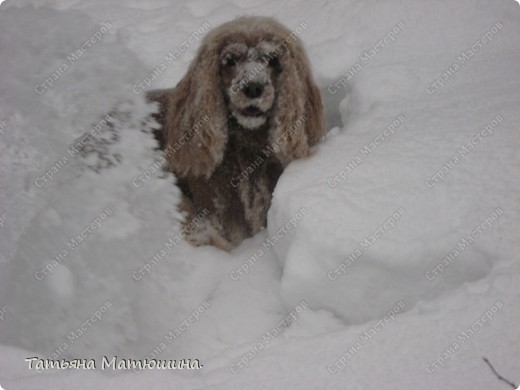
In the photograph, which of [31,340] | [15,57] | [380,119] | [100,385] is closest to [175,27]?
[15,57]

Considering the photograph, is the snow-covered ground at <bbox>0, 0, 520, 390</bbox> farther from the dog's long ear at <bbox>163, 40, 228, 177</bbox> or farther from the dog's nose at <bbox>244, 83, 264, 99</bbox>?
the dog's nose at <bbox>244, 83, 264, 99</bbox>

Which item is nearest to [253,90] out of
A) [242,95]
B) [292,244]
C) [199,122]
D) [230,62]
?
[242,95]

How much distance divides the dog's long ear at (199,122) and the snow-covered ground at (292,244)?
151 millimetres

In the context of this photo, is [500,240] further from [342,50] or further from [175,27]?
[175,27]

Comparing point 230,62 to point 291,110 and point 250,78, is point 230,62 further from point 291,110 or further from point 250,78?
point 291,110

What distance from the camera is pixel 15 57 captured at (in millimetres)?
3143

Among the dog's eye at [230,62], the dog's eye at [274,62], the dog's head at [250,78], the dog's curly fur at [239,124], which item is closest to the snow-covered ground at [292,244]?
the dog's curly fur at [239,124]

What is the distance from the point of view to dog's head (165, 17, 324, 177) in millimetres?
3230

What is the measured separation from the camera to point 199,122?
333 centimetres

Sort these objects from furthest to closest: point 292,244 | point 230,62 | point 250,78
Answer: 1. point 230,62
2. point 250,78
3. point 292,244

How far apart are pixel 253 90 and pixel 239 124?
0.26 metres

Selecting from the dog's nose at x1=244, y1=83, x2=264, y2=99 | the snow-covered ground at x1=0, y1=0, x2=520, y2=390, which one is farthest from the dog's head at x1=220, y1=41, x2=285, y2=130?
the snow-covered ground at x1=0, y1=0, x2=520, y2=390

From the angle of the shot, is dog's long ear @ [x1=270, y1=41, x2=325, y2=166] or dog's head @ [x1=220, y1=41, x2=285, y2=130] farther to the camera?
dog's long ear @ [x1=270, y1=41, x2=325, y2=166]

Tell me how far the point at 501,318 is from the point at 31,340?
1683mm
